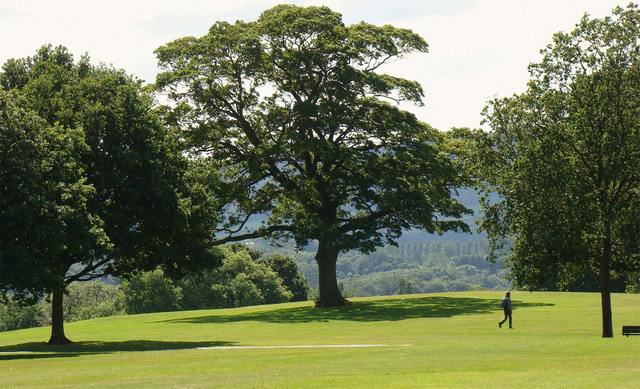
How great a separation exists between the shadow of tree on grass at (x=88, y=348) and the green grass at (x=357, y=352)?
7cm

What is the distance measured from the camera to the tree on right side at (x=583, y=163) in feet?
131

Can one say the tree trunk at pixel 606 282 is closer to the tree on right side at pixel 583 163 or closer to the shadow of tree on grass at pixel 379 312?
the tree on right side at pixel 583 163

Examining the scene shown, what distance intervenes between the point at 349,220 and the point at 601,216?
104 ft

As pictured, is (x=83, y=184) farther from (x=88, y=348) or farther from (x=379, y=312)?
(x=379, y=312)

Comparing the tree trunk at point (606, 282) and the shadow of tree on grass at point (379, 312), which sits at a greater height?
the tree trunk at point (606, 282)

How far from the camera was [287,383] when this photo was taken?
75.5 ft

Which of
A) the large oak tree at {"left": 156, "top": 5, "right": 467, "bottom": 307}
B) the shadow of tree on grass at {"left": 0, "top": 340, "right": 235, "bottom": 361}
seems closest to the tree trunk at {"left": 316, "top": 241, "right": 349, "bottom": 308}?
the large oak tree at {"left": 156, "top": 5, "right": 467, "bottom": 307}

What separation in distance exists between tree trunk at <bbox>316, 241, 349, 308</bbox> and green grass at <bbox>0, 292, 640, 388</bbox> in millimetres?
4912

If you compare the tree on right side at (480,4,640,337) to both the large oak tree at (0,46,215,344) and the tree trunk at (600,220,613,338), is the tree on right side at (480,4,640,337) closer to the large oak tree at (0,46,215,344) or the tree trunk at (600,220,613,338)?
the tree trunk at (600,220,613,338)

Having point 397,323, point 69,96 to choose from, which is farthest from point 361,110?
point 69,96

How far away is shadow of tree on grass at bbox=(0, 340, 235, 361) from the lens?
A: 128ft

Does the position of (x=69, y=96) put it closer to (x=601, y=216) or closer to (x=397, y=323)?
(x=397, y=323)

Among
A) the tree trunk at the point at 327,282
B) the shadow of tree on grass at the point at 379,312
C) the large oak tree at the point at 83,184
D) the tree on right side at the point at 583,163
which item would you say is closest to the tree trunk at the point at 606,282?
the tree on right side at the point at 583,163

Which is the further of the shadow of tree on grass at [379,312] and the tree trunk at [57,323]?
the shadow of tree on grass at [379,312]
